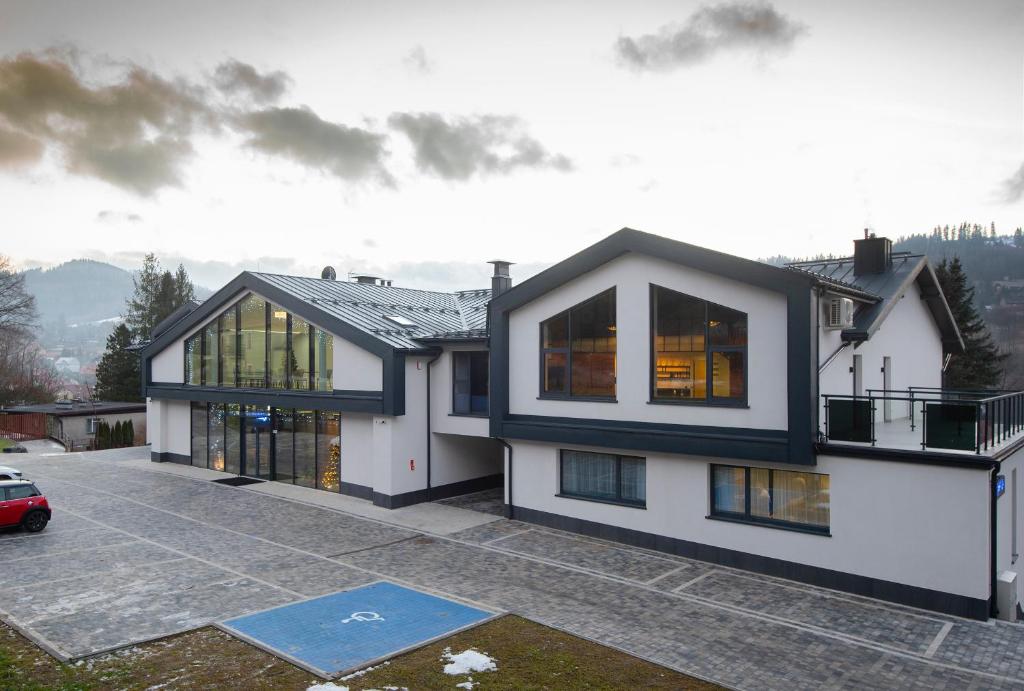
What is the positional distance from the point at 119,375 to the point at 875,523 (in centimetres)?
5603

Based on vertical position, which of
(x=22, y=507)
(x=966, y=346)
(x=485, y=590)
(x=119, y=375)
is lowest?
(x=485, y=590)

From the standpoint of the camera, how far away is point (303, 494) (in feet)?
73.1

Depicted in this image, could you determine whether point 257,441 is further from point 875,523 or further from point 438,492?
point 875,523

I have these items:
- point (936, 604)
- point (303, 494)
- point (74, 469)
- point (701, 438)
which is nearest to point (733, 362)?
point (701, 438)

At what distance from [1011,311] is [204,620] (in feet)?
298

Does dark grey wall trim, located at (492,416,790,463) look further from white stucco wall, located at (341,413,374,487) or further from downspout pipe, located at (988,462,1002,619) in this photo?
white stucco wall, located at (341,413,374,487)

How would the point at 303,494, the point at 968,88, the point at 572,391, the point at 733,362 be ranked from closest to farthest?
1. the point at 733,362
2. the point at 572,391
3. the point at 968,88
4. the point at 303,494

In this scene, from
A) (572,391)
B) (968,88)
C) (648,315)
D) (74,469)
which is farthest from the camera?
(74,469)

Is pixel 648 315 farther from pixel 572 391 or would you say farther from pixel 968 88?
pixel 968 88

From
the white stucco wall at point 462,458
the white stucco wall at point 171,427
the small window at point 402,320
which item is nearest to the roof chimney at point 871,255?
the white stucco wall at point 462,458

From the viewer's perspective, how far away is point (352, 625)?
36.9 ft

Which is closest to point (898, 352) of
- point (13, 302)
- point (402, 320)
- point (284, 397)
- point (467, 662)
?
point (402, 320)

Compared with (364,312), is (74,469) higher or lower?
lower

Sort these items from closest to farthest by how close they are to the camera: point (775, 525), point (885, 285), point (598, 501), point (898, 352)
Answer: point (775, 525)
point (598, 501)
point (885, 285)
point (898, 352)
